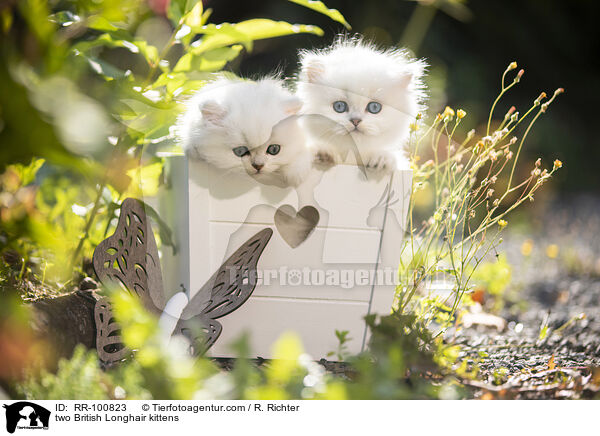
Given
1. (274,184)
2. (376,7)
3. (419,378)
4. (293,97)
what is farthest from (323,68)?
(376,7)

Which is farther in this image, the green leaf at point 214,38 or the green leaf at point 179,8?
the green leaf at point 179,8

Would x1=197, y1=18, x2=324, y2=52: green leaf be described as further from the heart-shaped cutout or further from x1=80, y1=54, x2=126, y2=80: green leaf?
the heart-shaped cutout

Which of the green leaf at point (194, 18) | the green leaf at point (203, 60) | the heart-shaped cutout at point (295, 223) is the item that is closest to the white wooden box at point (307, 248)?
the heart-shaped cutout at point (295, 223)

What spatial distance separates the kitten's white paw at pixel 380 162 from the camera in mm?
1156

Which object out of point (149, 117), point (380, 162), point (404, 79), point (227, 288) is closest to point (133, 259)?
point (227, 288)

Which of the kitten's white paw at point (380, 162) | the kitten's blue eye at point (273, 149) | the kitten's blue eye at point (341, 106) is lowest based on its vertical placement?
the kitten's blue eye at point (273, 149)

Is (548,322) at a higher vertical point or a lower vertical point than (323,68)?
lower

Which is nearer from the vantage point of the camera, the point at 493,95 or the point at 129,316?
the point at 129,316

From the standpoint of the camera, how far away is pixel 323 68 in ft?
3.88

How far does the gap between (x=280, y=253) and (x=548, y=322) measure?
3.10 feet

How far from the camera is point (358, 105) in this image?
1.15 metres
